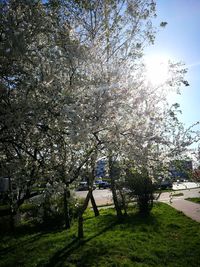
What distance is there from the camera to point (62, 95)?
5.58 meters

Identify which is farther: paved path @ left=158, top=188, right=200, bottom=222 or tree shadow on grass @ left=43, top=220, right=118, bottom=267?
paved path @ left=158, top=188, right=200, bottom=222

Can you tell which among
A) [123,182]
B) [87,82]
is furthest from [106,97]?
[123,182]

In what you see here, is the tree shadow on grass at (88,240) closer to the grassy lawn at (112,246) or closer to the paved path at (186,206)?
the grassy lawn at (112,246)

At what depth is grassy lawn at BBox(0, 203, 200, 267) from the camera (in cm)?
800

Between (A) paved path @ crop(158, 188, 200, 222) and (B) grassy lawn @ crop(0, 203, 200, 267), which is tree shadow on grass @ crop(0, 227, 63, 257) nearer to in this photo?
(B) grassy lawn @ crop(0, 203, 200, 267)

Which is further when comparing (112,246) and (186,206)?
(186,206)

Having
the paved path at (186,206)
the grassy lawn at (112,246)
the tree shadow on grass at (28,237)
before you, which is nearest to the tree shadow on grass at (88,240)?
the grassy lawn at (112,246)

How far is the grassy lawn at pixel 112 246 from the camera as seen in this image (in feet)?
26.2

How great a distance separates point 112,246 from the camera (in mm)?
9461

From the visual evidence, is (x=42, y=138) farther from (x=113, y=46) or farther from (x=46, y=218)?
(x=46, y=218)

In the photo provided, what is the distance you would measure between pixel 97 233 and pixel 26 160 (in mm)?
5741

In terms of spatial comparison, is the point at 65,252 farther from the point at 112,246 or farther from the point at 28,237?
the point at 28,237

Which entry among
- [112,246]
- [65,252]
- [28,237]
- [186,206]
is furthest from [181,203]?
[65,252]

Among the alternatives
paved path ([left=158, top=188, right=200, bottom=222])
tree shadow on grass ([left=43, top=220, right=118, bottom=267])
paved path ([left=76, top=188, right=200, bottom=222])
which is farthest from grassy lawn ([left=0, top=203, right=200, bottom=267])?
paved path ([left=76, top=188, right=200, bottom=222])
